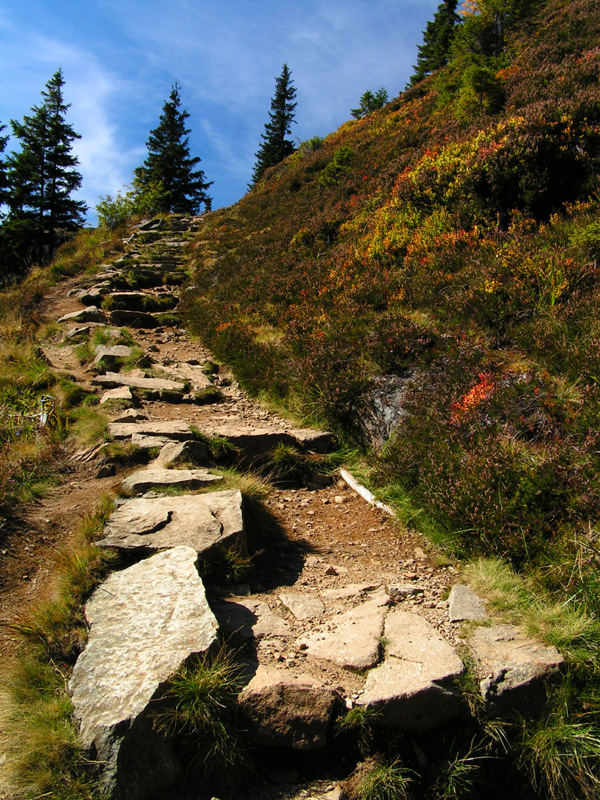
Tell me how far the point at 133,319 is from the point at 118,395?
21.2 feet

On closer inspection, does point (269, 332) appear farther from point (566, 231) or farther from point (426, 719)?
point (426, 719)

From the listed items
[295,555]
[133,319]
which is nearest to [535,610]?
[295,555]

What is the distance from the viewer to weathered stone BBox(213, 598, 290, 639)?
341cm

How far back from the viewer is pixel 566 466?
13.4 ft

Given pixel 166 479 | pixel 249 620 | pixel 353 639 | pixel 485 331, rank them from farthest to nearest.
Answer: pixel 485 331 < pixel 166 479 < pixel 249 620 < pixel 353 639

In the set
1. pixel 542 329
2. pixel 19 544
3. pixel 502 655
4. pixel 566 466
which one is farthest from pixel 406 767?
pixel 542 329

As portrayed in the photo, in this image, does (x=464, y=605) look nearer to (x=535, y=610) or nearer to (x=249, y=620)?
(x=535, y=610)

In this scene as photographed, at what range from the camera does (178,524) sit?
171 inches

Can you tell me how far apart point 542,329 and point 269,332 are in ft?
19.8

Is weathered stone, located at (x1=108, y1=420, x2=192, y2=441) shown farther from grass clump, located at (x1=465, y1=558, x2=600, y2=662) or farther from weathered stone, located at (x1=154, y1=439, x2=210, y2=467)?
grass clump, located at (x1=465, y1=558, x2=600, y2=662)

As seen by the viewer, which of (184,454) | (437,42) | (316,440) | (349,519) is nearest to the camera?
(349,519)

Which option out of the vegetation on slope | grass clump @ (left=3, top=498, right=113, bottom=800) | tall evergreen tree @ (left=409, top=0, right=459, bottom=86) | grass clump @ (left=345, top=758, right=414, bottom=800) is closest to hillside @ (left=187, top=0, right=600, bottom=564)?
the vegetation on slope

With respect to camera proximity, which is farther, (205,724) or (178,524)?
(178,524)

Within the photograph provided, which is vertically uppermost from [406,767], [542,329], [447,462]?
[542,329]
